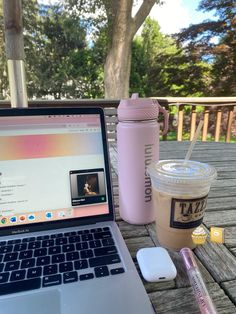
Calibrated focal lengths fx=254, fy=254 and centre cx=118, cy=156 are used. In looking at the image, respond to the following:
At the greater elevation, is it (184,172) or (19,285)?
(184,172)

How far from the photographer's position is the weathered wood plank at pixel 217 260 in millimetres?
430

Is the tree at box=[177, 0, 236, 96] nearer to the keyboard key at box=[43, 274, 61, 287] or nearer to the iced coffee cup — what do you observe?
the iced coffee cup

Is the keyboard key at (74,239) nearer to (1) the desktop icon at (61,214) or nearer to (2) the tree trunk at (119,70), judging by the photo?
(1) the desktop icon at (61,214)

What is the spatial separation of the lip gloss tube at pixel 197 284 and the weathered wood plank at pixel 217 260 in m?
0.04

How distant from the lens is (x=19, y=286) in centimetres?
39

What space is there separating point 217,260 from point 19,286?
345 millimetres

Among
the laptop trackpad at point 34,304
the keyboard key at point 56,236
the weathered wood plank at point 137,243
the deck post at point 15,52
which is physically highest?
the deck post at point 15,52

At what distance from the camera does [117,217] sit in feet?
2.10

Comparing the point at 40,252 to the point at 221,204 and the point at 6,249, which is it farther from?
the point at 221,204

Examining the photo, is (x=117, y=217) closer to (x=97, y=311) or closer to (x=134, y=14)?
(x=97, y=311)

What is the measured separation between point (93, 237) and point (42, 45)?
8.06m

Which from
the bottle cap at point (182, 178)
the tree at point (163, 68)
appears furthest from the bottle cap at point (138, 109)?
the tree at point (163, 68)

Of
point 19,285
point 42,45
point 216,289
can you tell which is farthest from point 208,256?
point 42,45

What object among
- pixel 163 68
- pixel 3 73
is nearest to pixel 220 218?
pixel 163 68
